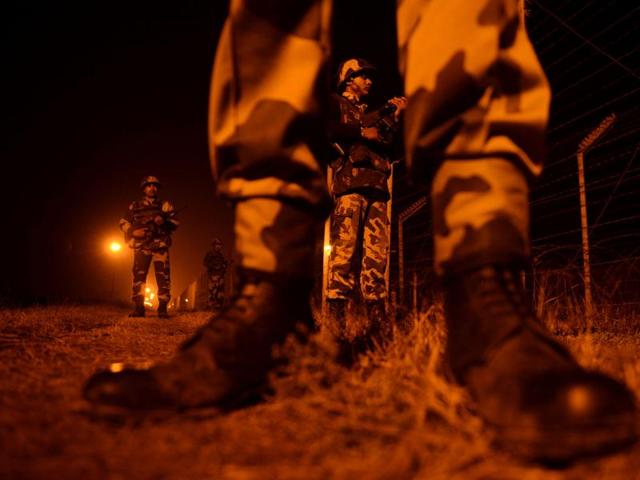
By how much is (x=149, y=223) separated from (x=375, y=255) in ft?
16.0

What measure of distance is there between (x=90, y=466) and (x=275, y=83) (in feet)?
2.70

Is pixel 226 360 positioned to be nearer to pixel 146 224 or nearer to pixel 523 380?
pixel 523 380

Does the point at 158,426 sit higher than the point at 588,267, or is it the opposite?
the point at 588,267

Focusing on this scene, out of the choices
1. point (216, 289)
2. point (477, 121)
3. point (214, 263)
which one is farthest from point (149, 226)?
point (477, 121)

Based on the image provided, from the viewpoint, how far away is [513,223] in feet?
2.60

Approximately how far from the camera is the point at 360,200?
3.52 metres

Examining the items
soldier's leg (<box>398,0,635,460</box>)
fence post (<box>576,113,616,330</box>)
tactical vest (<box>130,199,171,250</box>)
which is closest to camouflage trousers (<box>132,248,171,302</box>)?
tactical vest (<box>130,199,171,250</box>)

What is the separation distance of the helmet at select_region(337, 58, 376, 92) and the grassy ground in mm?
3479

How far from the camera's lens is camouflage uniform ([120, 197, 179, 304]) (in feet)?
22.9

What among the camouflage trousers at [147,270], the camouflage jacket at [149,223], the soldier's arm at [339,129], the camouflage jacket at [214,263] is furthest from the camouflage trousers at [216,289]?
the soldier's arm at [339,129]

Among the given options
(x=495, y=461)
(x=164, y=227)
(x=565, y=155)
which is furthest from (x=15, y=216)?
(x=495, y=461)

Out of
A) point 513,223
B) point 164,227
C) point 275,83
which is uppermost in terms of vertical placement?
point 164,227

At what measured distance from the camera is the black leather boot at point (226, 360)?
68 cm

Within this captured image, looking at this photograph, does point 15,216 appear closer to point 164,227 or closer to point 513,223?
point 164,227
